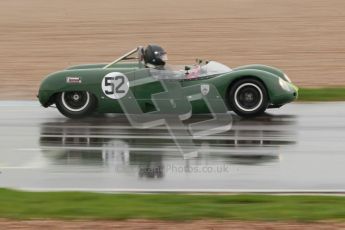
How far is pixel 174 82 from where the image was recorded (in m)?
13.4

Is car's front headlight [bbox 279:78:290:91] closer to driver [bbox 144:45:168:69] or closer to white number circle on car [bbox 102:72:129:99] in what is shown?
driver [bbox 144:45:168:69]

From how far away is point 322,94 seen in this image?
1556cm

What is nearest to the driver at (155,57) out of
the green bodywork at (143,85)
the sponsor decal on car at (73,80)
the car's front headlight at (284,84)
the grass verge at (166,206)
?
the green bodywork at (143,85)

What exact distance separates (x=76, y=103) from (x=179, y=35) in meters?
→ 13.9

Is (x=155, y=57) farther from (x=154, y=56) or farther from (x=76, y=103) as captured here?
(x=76, y=103)

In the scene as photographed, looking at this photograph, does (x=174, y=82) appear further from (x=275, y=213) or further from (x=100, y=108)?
(x=275, y=213)

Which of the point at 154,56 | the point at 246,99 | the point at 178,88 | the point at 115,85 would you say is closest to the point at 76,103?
the point at 115,85

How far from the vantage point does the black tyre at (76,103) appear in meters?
13.9

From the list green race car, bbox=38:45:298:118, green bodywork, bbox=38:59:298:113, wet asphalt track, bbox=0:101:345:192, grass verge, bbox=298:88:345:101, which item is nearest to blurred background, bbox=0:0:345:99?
grass verge, bbox=298:88:345:101

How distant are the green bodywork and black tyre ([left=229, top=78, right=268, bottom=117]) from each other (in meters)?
0.10

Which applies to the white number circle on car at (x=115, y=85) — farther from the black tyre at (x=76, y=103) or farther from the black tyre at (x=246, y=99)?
the black tyre at (x=246, y=99)

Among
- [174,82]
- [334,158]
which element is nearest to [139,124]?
[174,82]

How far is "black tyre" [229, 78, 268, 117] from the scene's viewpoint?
13438 mm

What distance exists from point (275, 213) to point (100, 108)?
718 cm
